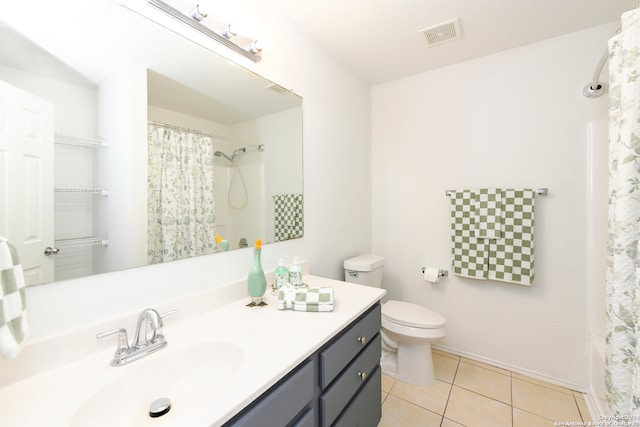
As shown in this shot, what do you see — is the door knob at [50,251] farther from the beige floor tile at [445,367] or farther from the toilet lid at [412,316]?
the beige floor tile at [445,367]

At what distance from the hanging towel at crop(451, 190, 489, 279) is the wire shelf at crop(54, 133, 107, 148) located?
209 centimetres

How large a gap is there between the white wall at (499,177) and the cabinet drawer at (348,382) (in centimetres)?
119

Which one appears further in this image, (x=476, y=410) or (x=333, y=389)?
(x=476, y=410)

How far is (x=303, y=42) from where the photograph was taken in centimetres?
167

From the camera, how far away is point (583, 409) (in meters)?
1.55

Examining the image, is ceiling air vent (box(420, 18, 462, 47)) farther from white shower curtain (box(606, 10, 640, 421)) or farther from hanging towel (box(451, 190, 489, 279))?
hanging towel (box(451, 190, 489, 279))

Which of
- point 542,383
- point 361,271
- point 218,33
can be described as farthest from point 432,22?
point 542,383

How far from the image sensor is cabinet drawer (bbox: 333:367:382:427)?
103 cm

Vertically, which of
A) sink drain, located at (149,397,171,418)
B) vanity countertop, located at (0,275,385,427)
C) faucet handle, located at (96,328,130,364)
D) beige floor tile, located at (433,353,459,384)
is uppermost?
faucet handle, located at (96,328,130,364)

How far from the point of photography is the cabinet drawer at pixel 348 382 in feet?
2.92

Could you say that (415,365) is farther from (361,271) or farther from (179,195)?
(179,195)

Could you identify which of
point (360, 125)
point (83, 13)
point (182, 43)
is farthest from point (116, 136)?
point (360, 125)

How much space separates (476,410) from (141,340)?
1824mm

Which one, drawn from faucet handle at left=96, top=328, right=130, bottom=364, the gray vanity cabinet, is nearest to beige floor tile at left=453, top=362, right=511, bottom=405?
the gray vanity cabinet
